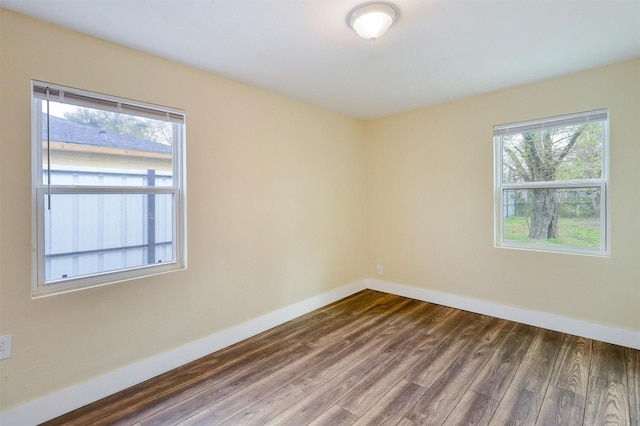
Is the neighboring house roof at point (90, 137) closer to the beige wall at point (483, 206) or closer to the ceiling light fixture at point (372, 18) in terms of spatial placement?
the ceiling light fixture at point (372, 18)

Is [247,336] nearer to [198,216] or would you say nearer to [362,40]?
[198,216]

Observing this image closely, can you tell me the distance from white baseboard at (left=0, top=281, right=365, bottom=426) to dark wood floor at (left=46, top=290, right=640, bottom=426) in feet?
0.20

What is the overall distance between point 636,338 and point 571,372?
847 millimetres

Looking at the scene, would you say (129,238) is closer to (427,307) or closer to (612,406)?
(427,307)

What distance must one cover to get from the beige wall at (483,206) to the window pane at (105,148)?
108 inches

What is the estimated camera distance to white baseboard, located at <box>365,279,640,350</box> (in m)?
2.50

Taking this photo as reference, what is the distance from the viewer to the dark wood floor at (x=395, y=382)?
1754mm

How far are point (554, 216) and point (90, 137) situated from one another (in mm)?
4045

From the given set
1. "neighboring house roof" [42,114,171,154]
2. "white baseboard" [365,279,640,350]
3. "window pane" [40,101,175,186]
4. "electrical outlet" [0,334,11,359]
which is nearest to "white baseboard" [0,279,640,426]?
"white baseboard" [365,279,640,350]

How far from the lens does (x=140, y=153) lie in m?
2.22

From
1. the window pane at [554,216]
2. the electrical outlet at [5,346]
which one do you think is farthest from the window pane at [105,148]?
the window pane at [554,216]

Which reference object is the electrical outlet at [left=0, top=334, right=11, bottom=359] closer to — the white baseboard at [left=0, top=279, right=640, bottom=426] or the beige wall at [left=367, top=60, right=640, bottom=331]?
the white baseboard at [left=0, top=279, right=640, bottom=426]

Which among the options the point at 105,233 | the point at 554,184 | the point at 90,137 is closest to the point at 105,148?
the point at 90,137

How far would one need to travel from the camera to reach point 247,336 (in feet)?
9.10
